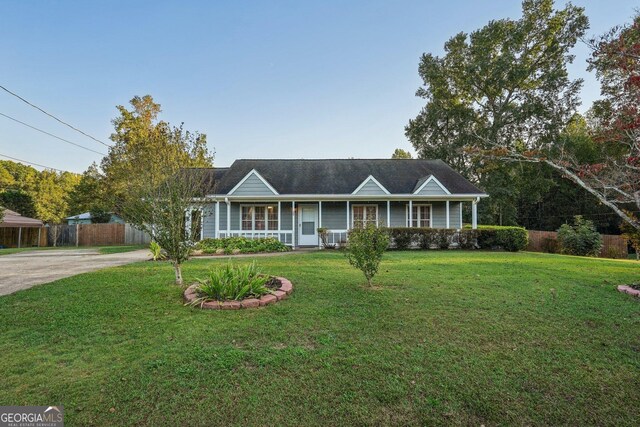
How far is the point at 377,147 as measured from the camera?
1108 inches

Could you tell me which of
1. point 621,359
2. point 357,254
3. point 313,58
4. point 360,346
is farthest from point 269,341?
point 313,58

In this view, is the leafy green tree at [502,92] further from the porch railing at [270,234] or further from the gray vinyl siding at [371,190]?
the porch railing at [270,234]

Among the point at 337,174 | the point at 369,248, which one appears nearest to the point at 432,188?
the point at 337,174

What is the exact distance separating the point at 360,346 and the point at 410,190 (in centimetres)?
1417

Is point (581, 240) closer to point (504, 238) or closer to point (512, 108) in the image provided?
point (504, 238)

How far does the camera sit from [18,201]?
2992 cm

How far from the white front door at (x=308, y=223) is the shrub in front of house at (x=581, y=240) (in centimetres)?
1352

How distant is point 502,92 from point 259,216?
78.9ft

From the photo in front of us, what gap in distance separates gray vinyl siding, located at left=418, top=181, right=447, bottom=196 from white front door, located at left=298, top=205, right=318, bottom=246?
20.0 ft

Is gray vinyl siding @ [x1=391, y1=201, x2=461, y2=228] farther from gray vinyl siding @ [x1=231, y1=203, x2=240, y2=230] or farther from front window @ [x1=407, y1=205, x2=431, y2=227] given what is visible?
gray vinyl siding @ [x1=231, y1=203, x2=240, y2=230]

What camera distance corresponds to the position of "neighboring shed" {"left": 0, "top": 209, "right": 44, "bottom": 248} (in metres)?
21.9

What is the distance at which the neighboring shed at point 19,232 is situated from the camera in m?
21.9

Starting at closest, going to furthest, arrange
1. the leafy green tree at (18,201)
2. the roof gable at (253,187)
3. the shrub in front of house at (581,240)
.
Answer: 1. the shrub in front of house at (581,240)
2. the roof gable at (253,187)
3. the leafy green tree at (18,201)

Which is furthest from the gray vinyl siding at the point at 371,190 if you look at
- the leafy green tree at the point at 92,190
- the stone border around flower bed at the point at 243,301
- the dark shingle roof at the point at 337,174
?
the leafy green tree at the point at 92,190
